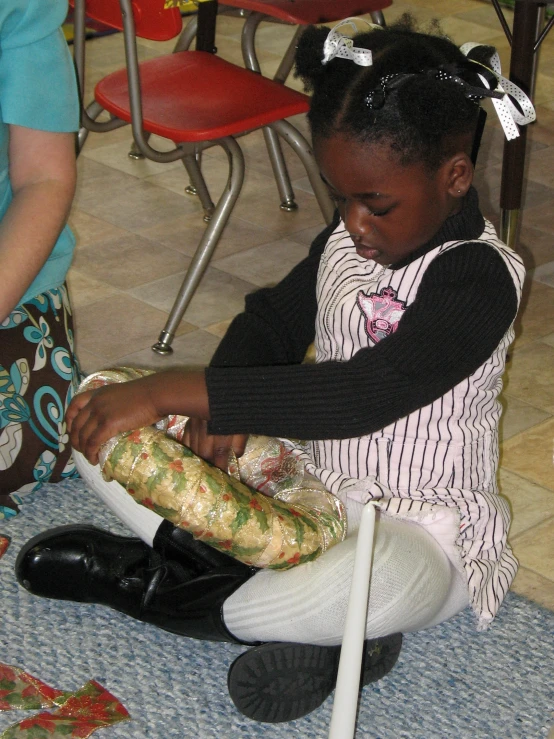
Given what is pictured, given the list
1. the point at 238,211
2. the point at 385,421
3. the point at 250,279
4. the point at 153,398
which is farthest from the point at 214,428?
the point at 238,211

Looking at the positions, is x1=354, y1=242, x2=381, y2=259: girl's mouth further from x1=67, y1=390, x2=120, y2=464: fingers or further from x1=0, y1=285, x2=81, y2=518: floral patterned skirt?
x1=0, y1=285, x2=81, y2=518: floral patterned skirt

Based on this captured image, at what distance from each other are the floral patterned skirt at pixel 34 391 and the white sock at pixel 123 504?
6.0 inches

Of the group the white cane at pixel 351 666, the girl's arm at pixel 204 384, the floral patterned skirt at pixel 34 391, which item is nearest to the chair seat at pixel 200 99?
the floral patterned skirt at pixel 34 391

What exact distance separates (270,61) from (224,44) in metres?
0.25

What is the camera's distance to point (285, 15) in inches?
87.9

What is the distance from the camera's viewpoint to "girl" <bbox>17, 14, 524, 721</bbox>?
104 centimetres

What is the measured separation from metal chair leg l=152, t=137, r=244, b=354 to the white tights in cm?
87

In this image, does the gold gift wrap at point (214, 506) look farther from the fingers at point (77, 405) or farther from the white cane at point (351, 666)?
the white cane at point (351, 666)

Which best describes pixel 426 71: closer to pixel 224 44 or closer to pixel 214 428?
pixel 214 428

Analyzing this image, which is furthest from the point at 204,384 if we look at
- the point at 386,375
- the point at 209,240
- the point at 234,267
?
the point at 234,267

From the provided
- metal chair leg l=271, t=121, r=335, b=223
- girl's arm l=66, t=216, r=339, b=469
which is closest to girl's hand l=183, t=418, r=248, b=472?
girl's arm l=66, t=216, r=339, b=469

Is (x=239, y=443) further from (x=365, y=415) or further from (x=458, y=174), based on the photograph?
(x=458, y=174)

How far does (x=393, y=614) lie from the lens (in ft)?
3.62

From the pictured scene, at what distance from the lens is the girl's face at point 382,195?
3.37 feet
